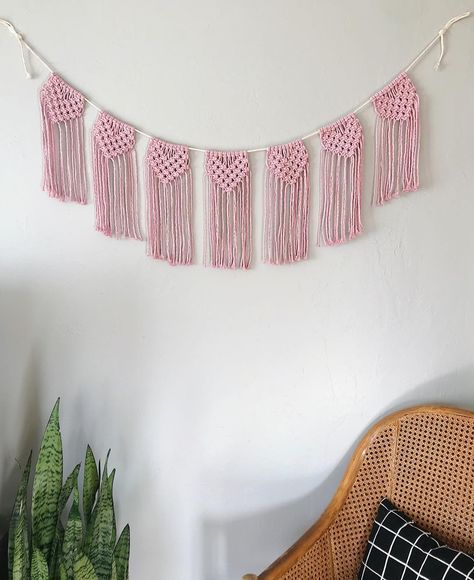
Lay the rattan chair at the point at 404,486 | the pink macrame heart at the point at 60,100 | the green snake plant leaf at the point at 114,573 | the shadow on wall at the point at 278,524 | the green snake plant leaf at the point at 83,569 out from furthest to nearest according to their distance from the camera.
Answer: the shadow on wall at the point at 278,524
the rattan chair at the point at 404,486
the pink macrame heart at the point at 60,100
the green snake plant leaf at the point at 114,573
the green snake plant leaf at the point at 83,569

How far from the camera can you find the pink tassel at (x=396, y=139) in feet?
4.71

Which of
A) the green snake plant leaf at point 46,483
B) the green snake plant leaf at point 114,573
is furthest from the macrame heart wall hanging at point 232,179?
the green snake plant leaf at point 114,573

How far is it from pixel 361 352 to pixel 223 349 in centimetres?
37

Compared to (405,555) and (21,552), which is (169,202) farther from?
(405,555)

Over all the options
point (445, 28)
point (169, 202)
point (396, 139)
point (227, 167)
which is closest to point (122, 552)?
point (169, 202)

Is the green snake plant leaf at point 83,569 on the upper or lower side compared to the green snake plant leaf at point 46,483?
lower

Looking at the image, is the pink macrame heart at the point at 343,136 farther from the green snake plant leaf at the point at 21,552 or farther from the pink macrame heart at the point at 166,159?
the green snake plant leaf at the point at 21,552

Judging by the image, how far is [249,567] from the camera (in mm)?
1655

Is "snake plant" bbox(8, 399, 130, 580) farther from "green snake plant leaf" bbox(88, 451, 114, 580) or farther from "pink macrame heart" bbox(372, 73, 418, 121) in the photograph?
"pink macrame heart" bbox(372, 73, 418, 121)

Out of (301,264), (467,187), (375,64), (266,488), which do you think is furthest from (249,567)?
(375,64)

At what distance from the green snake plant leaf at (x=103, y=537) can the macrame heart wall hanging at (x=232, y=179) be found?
1.85 ft

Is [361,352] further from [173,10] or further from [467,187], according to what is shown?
[173,10]

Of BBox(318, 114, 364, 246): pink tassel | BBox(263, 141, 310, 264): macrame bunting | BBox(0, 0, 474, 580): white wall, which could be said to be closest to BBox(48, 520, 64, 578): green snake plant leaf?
BBox(0, 0, 474, 580): white wall

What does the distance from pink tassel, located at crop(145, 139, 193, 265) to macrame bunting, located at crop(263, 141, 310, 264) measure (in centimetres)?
20
